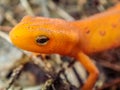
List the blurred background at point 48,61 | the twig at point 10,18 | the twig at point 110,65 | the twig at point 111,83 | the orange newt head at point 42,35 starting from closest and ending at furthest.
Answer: the orange newt head at point 42,35 → the blurred background at point 48,61 → the twig at point 111,83 → the twig at point 110,65 → the twig at point 10,18

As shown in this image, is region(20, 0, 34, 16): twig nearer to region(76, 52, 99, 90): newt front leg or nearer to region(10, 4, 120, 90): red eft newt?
region(10, 4, 120, 90): red eft newt

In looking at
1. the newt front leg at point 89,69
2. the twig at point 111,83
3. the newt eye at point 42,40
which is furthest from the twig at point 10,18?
the twig at point 111,83

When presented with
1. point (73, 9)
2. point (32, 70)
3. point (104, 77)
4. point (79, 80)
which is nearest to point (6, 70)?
point (32, 70)

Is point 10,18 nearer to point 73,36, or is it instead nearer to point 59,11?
point 59,11

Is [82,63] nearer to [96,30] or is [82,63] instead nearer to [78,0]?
[96,30]

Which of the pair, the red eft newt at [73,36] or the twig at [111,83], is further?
the twig at [111,83]

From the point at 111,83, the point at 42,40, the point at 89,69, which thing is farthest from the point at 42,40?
the point at 111,83

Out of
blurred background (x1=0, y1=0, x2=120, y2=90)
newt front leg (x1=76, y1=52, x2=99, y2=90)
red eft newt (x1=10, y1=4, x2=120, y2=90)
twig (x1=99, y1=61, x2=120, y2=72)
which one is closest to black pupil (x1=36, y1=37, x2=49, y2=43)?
red eft newt (x1=10, y1=4, x2=120, y2=90)

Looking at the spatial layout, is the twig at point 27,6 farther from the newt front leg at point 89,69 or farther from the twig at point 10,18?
the newt front leg at point 89,69

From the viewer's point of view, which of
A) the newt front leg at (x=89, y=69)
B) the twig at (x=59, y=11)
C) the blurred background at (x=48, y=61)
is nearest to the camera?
the blurred background at (x=48, y=61)
